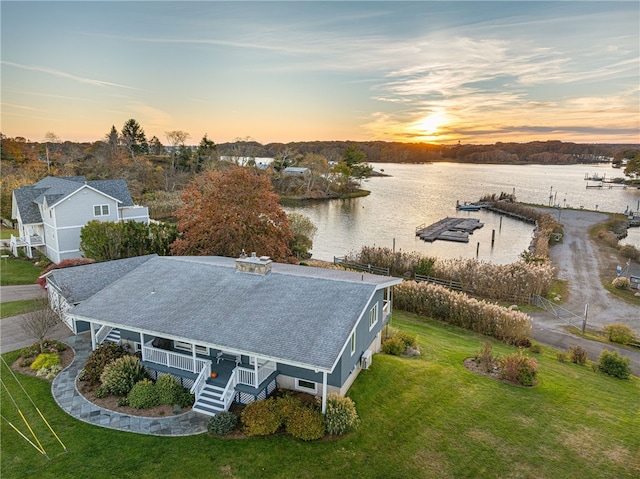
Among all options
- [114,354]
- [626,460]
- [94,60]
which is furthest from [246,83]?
[626,460]

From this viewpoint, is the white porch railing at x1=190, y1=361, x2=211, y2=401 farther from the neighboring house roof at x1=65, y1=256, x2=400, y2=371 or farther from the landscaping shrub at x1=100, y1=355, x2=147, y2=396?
the landscaping shrub at x1=100, y1=355, x2=147, y2=396

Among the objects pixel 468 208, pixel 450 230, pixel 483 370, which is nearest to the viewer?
pixel 483 370

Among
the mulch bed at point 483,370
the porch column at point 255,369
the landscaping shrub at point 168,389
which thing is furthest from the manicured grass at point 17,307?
the mulch bed at point 483,370

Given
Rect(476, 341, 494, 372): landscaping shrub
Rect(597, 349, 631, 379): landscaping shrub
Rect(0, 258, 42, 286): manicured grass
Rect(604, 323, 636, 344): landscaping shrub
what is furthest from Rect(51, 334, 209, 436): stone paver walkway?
Rect(604, 323, 636, 344): landscaping shrub

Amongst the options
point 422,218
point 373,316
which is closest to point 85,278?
point 373,316

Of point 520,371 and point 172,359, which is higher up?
point 172,359

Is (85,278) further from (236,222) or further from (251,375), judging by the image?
(251,375)

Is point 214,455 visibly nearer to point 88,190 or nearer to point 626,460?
point 626,460
